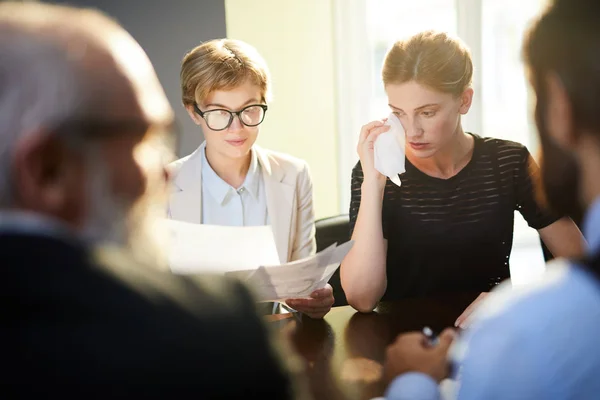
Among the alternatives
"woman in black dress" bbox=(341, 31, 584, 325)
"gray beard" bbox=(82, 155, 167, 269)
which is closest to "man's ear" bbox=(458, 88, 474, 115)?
"woman in black dress" bbox=(341, 31, 584, 325)

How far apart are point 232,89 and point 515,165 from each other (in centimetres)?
98

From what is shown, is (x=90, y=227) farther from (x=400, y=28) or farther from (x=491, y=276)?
(x=400, y=28)

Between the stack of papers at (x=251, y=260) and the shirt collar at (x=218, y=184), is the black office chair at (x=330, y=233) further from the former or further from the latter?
the stack of papers at (x=251, y=260)

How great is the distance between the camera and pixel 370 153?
2.15 m

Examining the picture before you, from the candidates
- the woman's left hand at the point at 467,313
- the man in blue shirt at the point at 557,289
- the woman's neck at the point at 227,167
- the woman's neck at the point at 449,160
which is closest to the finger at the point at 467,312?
the woman's left hand at the point at 467,313

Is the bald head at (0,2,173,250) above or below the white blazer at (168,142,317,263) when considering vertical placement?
above

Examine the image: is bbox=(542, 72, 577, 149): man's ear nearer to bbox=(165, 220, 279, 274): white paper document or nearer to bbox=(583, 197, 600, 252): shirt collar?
bbox=(583, 197, 600, 252): shirt collar

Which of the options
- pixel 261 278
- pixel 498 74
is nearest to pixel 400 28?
pixel 498 74

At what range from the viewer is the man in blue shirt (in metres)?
0.77

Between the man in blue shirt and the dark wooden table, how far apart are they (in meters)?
0.18

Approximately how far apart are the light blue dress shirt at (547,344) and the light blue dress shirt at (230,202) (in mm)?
1659

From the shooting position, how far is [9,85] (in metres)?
0.69

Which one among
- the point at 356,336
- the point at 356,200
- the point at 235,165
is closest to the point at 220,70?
the point at 235,165

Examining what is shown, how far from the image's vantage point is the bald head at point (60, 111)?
0.68 m
